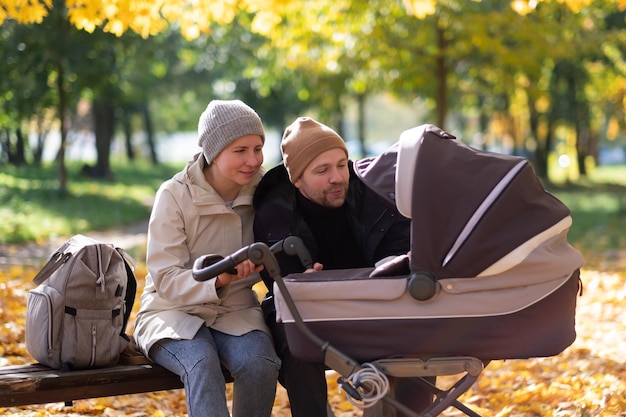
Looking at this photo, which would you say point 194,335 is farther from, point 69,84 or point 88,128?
point 88,128

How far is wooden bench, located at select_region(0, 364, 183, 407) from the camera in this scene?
360 centimetres

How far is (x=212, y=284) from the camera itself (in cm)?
372

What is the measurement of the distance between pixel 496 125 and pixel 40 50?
34.4m

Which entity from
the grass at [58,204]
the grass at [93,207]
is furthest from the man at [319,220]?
the grass at [58,204]

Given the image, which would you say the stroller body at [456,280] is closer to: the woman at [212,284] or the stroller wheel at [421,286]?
the stroller wheel at [421,286]

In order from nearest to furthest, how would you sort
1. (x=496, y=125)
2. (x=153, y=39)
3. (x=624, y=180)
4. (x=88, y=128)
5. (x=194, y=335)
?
(x=194, y=335) → (x=153, y=39) → (x=624, y=180) → (x=88, y=128) → (x=496, y=125)

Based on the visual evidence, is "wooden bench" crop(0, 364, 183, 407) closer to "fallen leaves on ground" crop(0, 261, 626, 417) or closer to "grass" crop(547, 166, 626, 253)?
"fallen leaves on ground" crop(0, 261, 626, 417)

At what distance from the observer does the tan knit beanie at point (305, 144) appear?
12.3ft

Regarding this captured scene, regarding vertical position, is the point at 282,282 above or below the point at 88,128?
below

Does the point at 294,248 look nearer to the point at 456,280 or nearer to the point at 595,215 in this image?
the point at 456,280

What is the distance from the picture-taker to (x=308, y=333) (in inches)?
125

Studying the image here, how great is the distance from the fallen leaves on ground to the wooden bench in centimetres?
99

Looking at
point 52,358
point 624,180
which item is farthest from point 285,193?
point 624,180

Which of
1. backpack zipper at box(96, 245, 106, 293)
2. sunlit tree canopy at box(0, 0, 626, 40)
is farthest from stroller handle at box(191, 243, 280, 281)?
sunlit tree canopy at box(0, 0, 626, 40)
